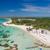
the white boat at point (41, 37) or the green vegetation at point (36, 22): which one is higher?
the green vegetation at point (36, 22)

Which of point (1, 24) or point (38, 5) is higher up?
point (38, 5)

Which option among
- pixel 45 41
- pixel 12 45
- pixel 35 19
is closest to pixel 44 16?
pixel 35 19

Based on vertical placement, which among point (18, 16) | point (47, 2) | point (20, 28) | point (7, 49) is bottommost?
point (7, 49)

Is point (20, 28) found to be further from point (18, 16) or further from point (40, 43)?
point (40, 43)

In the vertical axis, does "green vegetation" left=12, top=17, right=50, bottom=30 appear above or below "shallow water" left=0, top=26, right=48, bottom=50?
above

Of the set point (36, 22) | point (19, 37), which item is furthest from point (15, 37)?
point (36, 22)
